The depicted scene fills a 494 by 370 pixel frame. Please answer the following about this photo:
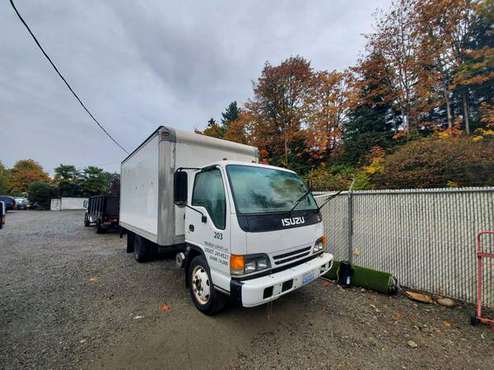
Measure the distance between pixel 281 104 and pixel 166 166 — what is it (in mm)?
13907

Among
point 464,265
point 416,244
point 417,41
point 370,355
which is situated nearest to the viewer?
point 370,355

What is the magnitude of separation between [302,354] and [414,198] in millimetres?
3418

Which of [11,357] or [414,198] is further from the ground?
[414,198]

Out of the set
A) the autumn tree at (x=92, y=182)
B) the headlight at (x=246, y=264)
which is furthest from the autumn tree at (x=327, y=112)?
the autumn tree at (x=92, y=182)

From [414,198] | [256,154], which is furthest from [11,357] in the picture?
[414,198]

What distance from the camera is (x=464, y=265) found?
3344 millimetres

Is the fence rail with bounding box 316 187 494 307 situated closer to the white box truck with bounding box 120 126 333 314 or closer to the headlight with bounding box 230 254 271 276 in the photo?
the white box truck with bounding box 120 126 333 314

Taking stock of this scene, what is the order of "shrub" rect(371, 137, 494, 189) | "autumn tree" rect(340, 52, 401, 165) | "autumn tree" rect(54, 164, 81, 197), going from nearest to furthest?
"shrub" rect(371, 137, 494, 189)
"autumn tree" rect(340, 52, 401, 165)
"autumn tree" rect(54, 164, 81, 197)

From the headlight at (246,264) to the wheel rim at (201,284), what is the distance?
2.64ft

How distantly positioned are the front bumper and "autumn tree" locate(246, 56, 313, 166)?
12303 mm

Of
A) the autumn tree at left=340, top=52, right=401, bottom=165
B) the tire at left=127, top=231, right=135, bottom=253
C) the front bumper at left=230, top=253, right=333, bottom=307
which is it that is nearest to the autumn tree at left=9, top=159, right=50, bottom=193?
the tire at left=127, top=231, right=135, bottom=253

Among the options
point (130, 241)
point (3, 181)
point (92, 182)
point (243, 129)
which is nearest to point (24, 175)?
point (3, 181)

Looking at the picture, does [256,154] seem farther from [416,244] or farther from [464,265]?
[464,265]

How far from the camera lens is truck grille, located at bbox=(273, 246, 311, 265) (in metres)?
2.63
